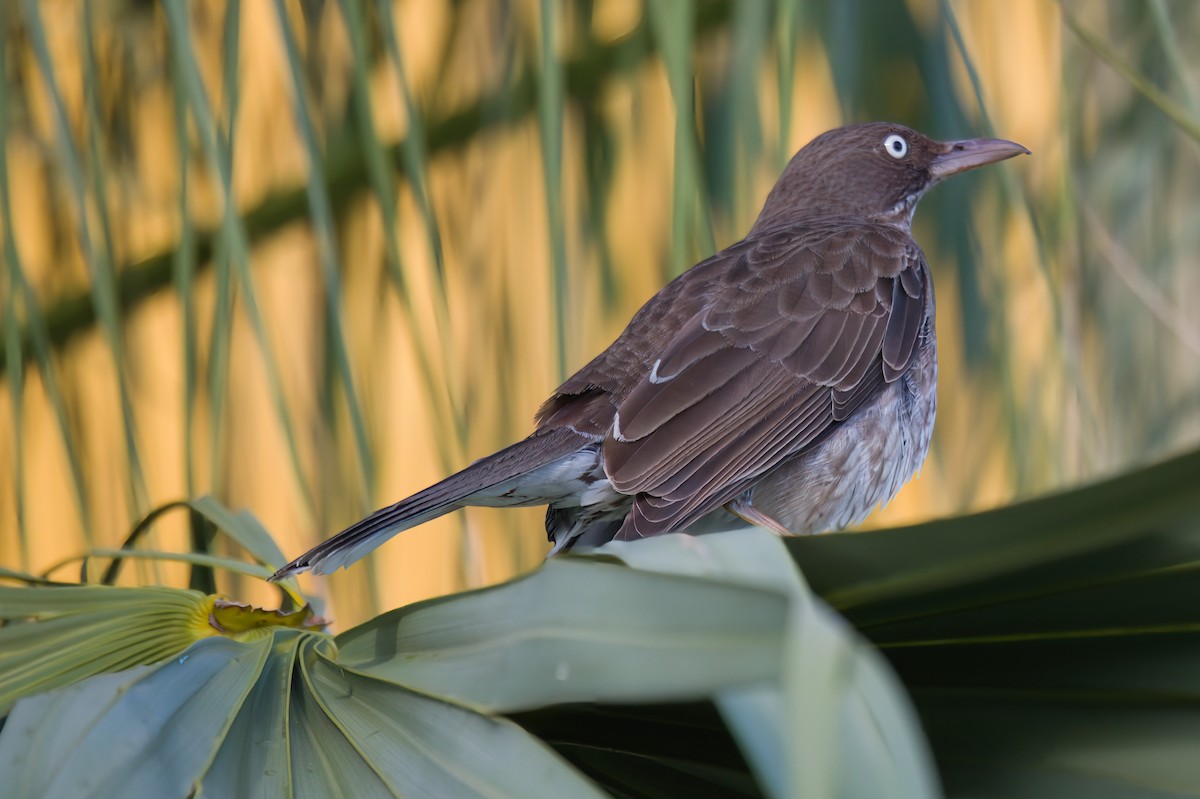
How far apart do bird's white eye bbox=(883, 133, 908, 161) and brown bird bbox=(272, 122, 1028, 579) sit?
0.01m

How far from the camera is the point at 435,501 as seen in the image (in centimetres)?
181

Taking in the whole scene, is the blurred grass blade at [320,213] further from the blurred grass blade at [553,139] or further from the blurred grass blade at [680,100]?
the blurred grass blade at [680,100]

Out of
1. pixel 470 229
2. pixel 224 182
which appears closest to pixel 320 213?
pixel 224 182

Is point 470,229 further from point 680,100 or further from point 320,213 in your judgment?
point 680,100

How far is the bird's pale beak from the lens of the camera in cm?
228

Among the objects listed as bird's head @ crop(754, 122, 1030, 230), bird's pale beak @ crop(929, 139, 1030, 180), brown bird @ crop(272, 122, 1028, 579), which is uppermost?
bird's head @ crop(754, 122, 1030, 230)

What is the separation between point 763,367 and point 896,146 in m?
0.86

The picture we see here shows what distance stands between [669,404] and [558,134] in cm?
72

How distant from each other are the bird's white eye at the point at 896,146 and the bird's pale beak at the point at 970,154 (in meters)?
0.07

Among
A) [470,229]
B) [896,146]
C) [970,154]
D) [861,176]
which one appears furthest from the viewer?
[861,176]

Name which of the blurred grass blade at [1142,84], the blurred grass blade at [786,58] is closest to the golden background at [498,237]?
the blurred grass blade at [786,58]

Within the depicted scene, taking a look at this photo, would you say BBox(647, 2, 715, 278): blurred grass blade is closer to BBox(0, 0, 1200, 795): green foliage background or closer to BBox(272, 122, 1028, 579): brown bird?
BBox(0, 0, 1200, 795): green foliage background

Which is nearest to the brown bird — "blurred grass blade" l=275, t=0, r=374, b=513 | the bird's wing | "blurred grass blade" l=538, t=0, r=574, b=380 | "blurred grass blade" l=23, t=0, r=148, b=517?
the bird's wing

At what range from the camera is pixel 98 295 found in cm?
193
